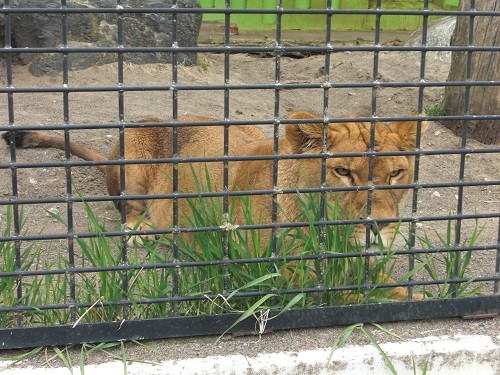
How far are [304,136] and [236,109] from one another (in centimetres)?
368

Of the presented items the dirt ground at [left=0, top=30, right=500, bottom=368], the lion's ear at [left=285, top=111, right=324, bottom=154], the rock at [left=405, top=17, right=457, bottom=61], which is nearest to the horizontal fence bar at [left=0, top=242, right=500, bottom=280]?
the lion's ear at [left=285, top=111, right=324, bottom=154]

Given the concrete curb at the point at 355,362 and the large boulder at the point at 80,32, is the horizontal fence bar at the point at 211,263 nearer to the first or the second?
the concrete curb at the point at 355,362

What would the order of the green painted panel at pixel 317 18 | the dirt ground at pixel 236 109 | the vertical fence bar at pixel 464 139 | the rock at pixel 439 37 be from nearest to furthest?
the vertical fence bar at pixel 464 139 → the dirt ground at pixel 236 109 → the rock at pixel 439 37 → the green painted panel at pixel 317 18

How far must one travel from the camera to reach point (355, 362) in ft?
10.6

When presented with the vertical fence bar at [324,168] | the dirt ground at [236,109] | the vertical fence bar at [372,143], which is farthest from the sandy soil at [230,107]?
the vertical fence bar at [324,168]

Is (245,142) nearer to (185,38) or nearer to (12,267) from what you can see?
(12,267)

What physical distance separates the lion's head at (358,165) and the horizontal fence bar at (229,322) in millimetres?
343

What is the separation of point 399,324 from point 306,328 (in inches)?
16.1

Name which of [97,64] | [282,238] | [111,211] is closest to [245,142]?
[111,211]

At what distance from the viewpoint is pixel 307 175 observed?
12.6ft

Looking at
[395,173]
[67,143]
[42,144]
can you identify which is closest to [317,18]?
[42,144]

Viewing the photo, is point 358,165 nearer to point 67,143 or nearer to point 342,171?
point 342,171

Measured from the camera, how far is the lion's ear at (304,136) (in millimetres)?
3812

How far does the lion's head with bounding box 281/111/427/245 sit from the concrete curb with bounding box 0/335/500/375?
53cm
